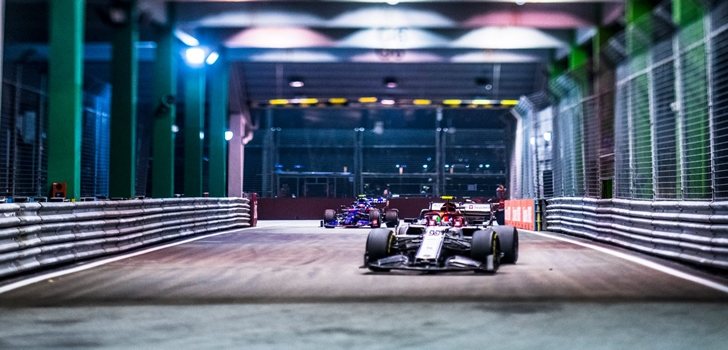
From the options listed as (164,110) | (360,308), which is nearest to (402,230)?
(360,308)

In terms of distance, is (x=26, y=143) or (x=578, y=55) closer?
(x=26, y=143)

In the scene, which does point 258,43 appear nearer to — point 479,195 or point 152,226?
point 152,226

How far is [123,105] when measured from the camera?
19375mm

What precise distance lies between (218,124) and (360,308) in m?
23.0

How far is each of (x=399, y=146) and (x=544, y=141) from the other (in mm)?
16061

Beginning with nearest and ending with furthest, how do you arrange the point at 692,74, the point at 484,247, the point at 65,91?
the point at 484,247, the point at 692,74, the point at 65,91

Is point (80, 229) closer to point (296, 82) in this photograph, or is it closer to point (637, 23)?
point (637, 23)

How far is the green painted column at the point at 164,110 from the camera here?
75.2 ft

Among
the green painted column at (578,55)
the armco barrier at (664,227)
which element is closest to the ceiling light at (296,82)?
the green painted column at (578,55)

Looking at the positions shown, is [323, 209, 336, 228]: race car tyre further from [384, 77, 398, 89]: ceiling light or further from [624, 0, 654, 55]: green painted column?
[624, 0, 654, 55]: green painted column

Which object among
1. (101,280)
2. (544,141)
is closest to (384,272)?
(101,280)

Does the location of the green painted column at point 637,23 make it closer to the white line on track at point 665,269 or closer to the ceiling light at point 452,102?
the white line on track at point 665,269

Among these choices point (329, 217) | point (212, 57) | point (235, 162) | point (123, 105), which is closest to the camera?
point (123, 105)

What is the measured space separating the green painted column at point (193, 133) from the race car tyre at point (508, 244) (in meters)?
16.5
